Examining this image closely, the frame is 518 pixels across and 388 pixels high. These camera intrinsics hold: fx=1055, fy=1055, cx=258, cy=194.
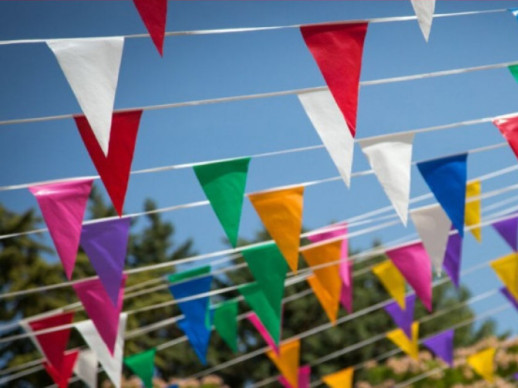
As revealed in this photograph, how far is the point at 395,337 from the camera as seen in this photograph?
7062 millimetres

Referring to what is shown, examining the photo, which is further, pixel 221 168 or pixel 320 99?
pixel 221 168

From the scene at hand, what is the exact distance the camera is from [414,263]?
5.53 metres

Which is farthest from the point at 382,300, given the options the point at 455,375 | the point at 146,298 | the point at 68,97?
the point at 68,97

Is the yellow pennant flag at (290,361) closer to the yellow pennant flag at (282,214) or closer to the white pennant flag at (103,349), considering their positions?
the white pennant flag at (103,349)

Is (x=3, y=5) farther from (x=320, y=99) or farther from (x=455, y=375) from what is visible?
(x=320, y=99)

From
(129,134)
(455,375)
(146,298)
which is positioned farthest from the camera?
(146,298)

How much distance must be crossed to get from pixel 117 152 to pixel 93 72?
0.48 m

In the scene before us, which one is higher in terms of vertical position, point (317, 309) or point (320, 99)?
point (320, 99)

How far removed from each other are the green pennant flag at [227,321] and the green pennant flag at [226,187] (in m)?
1.93

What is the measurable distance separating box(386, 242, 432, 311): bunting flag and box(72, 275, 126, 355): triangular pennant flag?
152 centimetres

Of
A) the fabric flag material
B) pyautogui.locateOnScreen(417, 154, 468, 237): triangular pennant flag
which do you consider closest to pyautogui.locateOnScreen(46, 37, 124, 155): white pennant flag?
pyautogui.locateOnScreen(417, 154, 468, 237): triangular pennant flag

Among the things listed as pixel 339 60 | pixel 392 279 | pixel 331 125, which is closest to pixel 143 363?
pixel 392 279

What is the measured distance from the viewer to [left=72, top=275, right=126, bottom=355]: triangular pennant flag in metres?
4.73

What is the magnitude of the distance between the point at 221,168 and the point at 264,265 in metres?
1.09
